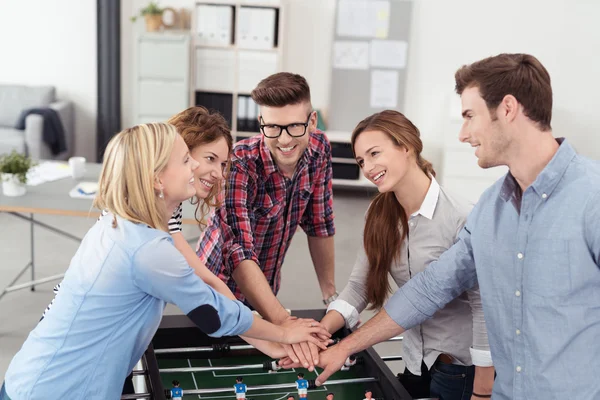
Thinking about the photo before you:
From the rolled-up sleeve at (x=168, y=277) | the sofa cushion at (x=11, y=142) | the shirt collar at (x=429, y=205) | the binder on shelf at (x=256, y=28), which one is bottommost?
the sofa cushion at (x=11, y=142)

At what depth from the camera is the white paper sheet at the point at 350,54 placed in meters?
7.21

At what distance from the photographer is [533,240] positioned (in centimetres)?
173

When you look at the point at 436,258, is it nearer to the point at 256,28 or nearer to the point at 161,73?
the point at 256,28

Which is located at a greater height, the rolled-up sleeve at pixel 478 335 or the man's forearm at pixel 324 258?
the rolled-up sleeve at pixel 478 335

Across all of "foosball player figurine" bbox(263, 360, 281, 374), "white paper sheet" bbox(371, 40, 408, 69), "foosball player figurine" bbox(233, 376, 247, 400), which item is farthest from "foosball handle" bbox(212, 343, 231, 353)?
"white paper sheet" bbox(371, 40, 408, 69)

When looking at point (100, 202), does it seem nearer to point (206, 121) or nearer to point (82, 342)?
point (82, 342)

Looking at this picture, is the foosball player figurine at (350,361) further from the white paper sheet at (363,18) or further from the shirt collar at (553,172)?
the white paper sheet at (363,18)

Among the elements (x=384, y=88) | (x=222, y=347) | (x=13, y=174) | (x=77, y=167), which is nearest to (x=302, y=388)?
(x=222, y=347)

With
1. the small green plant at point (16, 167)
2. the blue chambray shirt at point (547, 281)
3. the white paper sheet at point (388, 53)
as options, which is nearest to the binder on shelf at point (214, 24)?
the white paper sheet at point (388, 53)

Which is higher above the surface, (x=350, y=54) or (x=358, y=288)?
(x=350, y=54)

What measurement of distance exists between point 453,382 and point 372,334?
27cm

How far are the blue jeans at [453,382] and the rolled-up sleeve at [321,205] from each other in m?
0.91

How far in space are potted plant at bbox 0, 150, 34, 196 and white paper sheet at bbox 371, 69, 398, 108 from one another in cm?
397

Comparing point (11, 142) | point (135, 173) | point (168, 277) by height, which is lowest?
point (11, 142)
